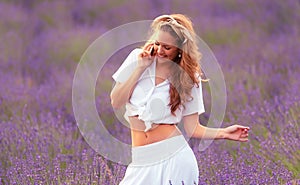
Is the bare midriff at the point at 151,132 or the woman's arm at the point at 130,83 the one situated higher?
the woman's arm at the point at 130,83

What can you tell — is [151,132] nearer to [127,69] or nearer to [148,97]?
[148,97]

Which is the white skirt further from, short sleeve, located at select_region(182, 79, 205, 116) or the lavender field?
the lavender field

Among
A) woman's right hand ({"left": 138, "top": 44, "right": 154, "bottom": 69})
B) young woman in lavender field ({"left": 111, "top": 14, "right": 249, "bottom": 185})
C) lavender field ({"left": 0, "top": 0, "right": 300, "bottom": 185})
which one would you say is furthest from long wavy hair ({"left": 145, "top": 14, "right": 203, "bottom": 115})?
lavender field ({"left": 0, "top": 0, "right": 300, "bottom": 185})

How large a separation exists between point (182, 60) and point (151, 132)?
0.33 meters

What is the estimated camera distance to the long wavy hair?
123 inches

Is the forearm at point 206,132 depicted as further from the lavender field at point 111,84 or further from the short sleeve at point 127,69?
the short sleeve at point 127,69

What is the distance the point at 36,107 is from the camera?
570 cm

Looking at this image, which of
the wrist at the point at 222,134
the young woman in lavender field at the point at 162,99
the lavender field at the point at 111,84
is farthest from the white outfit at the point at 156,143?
the lavender field at the point at 111,84

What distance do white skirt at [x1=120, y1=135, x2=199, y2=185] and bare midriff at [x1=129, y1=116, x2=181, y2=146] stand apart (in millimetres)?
17

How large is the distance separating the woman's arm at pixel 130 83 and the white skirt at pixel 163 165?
0.22 metres

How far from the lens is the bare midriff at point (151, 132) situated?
10.5 ft

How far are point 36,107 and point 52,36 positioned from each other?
351 centimetres

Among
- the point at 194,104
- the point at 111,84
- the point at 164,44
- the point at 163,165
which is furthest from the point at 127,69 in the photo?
the point at 111,84

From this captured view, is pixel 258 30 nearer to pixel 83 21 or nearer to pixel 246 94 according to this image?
pixel 83 21
